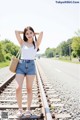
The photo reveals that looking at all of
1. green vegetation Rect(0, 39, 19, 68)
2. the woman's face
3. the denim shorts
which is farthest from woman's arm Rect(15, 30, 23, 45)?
green vegetation Rect(0, 39, 19, 68)

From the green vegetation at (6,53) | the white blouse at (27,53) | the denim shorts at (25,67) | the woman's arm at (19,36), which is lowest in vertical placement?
the green vegetation at (6,53)

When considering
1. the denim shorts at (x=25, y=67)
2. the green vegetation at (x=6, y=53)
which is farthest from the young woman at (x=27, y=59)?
the green vegetation at (x=6, y=53)

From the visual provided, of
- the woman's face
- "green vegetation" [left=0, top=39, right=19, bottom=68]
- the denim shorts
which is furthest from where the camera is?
"green vegetation" [left=0, top=39, right=19, bottom=68]

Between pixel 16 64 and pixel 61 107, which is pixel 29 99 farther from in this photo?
pixel 61 107

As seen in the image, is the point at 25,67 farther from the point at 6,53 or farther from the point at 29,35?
the point at 6,53

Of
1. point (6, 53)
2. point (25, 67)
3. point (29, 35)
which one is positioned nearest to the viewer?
point (25, 67)

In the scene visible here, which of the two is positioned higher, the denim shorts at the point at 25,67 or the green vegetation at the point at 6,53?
the denim shorts at the point at 25,67

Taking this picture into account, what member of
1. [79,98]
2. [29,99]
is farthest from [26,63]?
[79,98]

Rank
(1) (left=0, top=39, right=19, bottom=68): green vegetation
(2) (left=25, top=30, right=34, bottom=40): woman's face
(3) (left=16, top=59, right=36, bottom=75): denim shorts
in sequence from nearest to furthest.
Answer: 1. (3) (left=16, top=59, right=36, bottom=75): denim shorts
2. (2) (left=25, top=30, right=34, bottom=40): woman's face
3. (1) (left=0, top=39, right=19, bottom=68): green vegetation

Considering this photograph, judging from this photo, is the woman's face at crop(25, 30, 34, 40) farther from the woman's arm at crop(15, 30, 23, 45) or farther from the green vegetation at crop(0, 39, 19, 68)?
the green vegetation at crop(0, 39, 19, 68)

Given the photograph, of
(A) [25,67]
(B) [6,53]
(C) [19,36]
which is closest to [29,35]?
(C) [19,36]

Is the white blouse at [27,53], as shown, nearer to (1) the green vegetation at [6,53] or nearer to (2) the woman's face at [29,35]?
(2) the woman's face at [29,35]

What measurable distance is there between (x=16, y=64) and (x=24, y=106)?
2084mm

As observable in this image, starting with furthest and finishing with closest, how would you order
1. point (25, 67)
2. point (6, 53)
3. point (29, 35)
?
point (6, 53) → point (29, 35) → point (25, 67)
